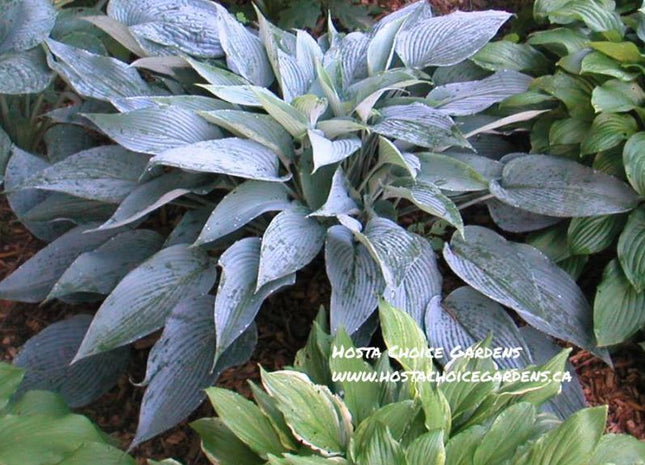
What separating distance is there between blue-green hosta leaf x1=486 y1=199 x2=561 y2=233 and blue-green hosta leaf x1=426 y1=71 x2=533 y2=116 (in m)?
0.30

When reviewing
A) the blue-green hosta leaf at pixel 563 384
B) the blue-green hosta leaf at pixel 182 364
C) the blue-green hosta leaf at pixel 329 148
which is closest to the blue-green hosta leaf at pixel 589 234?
the blue-green hosta leaf at pixel 563 384

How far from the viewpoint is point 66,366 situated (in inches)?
85.6

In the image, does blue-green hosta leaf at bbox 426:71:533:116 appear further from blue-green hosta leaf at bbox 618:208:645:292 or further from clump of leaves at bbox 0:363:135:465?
clump of leaves at bbox 0:363:135:465

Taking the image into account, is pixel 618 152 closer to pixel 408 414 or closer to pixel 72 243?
pixel 408 414

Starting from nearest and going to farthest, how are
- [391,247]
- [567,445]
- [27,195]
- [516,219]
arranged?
1. [567,445]
2. [391,247]
3. [516,219]
4. [27,195]

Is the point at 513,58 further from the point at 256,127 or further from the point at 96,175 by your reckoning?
the point at 96,175

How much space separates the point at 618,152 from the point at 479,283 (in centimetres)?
58

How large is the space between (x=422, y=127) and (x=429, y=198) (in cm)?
22

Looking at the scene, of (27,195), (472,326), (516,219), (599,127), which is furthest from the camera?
(27,195)

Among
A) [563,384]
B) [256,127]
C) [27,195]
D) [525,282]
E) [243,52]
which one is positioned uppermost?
[243,52]

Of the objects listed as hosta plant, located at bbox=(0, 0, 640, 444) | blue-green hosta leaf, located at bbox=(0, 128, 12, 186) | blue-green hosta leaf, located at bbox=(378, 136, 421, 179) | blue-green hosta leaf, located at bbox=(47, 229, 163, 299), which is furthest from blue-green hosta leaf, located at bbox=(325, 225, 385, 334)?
blue-green hosta leaf, located at bbox=(0, 128, 12, 186)

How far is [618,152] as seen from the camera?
2180 mm

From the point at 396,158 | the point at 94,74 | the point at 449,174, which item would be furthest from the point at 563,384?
the point at 94,74

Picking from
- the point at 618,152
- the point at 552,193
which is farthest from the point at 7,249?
the point at 618,152
